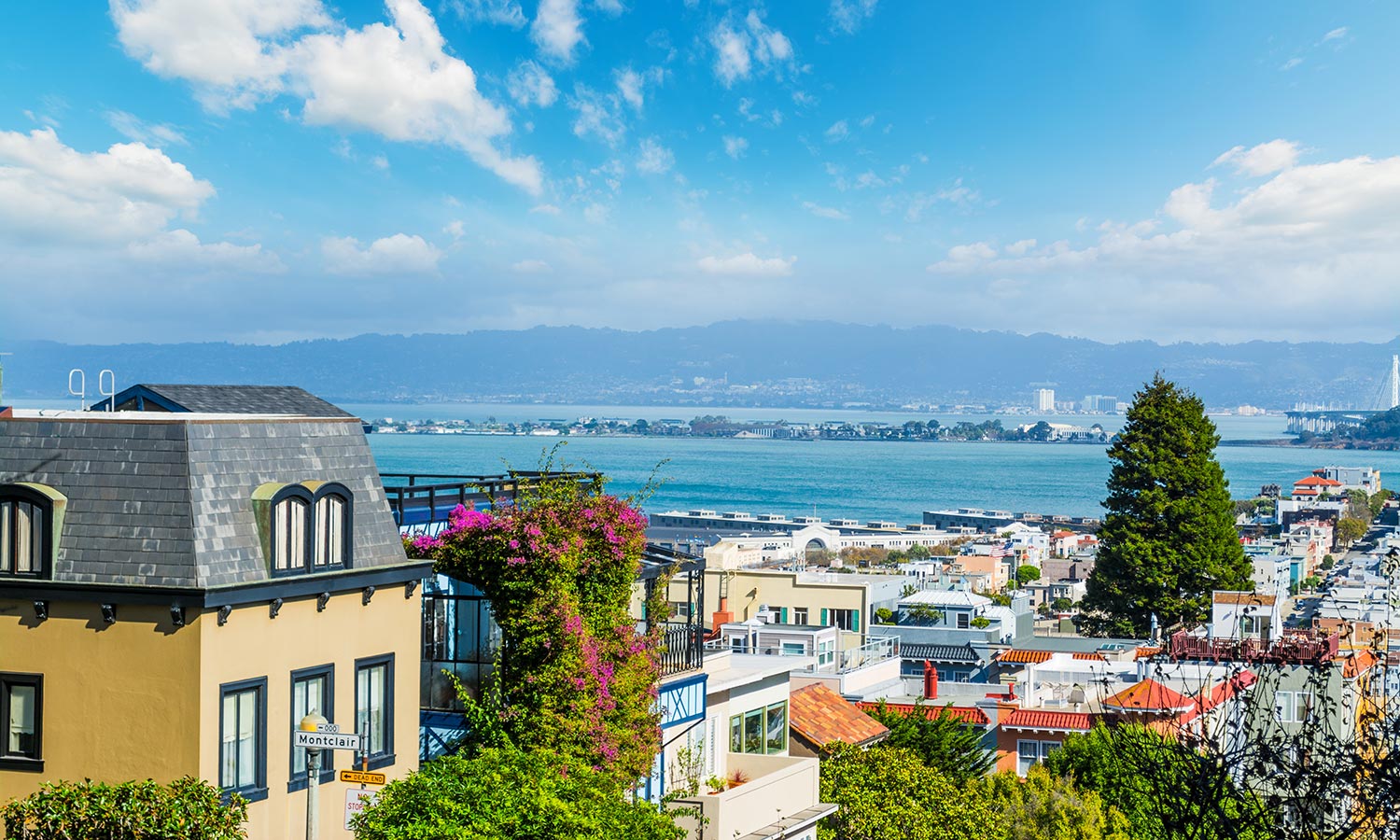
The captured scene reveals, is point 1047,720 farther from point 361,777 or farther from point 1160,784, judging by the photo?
point 361,777

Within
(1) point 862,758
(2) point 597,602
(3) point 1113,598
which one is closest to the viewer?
(2) point 597,602

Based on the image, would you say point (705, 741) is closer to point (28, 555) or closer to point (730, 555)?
point (28, 555)

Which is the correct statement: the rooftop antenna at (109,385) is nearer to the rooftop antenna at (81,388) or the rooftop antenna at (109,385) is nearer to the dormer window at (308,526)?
the rooftop antenna at (81,388)

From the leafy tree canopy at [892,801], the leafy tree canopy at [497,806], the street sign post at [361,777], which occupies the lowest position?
the leafy tree canopy at [892,801]

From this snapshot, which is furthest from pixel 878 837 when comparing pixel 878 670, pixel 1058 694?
pixel 1058 694

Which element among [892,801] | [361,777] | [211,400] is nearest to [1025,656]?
[892,801]

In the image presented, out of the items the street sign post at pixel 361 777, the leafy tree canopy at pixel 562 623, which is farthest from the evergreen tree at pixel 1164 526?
the street sign post at pixel 361 777

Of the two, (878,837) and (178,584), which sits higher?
(178,584)
